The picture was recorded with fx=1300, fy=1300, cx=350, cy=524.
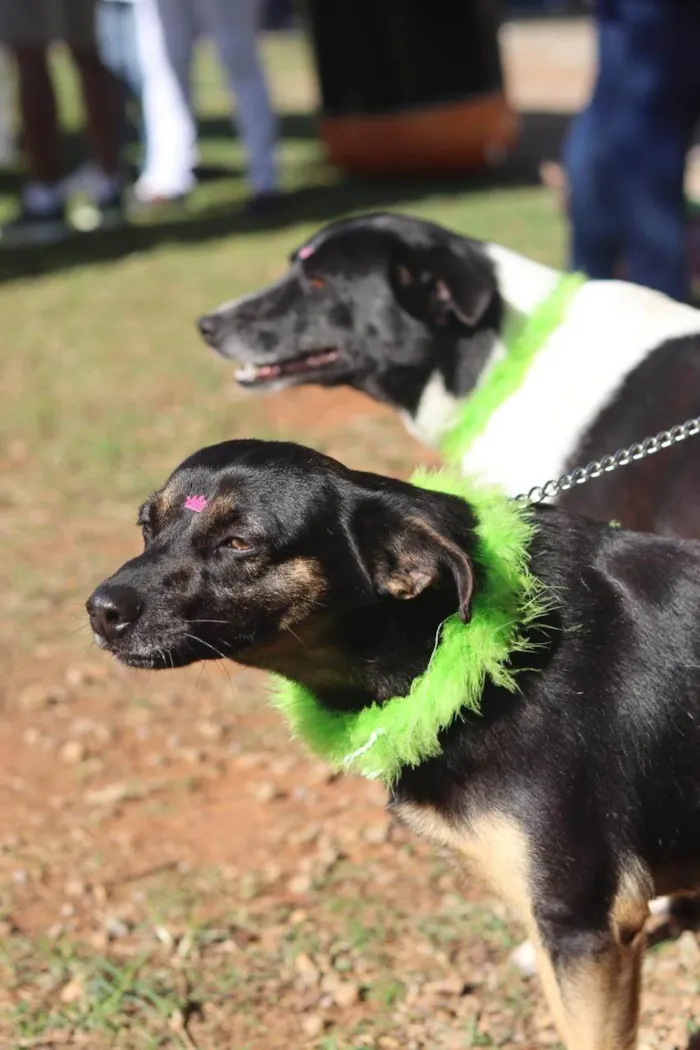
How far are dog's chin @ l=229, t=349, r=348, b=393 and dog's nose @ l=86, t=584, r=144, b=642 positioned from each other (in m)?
1.89

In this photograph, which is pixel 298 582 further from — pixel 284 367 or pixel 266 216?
pixel 266 216

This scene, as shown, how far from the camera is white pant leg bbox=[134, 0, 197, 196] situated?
36.5 ft

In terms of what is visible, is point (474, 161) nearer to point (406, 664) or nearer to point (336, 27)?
point (336, 27)

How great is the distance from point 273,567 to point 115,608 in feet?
1.11

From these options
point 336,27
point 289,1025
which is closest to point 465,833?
point 289,1025

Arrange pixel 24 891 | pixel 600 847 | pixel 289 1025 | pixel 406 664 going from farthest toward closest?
pixel 24 891 < pixel 289 1025 < pixel 406 664 < pixel 600 847

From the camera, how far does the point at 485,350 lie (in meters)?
4.19

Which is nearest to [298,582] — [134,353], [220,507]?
[220,507]

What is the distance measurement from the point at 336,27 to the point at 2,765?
9.90 meters

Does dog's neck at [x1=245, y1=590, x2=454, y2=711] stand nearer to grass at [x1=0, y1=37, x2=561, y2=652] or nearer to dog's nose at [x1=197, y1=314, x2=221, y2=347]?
dog's nose at [x1=197, y1=314, x2=221, y2=347]

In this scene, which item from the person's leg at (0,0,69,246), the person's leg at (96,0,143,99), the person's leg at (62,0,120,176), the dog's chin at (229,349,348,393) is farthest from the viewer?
the person's leg at (96,0,143,99)

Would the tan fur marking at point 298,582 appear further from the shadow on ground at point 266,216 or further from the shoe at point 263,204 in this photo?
the shoe at point 263,204

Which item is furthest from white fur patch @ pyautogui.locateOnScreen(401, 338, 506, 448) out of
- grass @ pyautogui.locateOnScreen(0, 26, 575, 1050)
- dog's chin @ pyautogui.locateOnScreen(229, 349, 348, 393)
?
grass @ pyautogui.locateOnScreen(0, 26, 575, 1050)

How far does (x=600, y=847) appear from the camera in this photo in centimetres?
267
